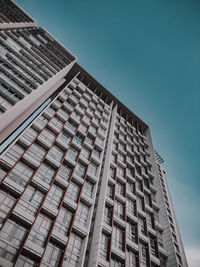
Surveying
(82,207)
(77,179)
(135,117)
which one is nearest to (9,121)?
(77,179)

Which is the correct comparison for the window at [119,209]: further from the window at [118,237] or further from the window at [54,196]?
the window at [54,196]

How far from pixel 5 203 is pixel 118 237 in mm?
13924

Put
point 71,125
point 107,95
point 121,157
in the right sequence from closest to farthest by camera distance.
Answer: point 71,125
point 121,157
point 107,95

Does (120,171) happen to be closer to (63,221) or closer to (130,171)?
(130,171)

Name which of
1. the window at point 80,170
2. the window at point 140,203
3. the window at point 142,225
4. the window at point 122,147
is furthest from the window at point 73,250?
the window at point 122,147

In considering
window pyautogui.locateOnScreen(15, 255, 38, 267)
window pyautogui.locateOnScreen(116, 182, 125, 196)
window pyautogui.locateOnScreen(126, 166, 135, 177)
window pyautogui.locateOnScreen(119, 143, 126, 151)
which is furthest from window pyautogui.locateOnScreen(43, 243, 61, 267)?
window pyautogui.locateOnScreen(119, 143, 126, 151)

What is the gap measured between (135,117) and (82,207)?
3538 centimetres

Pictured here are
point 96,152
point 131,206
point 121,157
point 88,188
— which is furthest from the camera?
point 121,157

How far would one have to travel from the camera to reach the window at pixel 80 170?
25453mm

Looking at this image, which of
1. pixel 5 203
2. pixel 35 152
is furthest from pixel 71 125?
pixel 5 203

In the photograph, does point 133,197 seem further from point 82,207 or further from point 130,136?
point 130,136

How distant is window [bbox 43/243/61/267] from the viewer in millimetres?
16203

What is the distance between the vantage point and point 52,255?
661 inches

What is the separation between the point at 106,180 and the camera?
1066 inches
